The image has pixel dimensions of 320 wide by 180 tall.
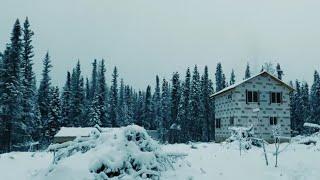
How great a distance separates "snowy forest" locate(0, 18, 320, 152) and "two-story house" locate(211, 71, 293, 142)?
2462cm

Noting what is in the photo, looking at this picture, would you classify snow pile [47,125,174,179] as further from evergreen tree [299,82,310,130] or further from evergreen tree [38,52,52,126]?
evergreen tree [299,82,310,130]

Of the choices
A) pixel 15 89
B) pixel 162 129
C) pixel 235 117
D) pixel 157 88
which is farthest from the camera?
pixel 157 88

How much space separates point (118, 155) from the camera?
7984 mm

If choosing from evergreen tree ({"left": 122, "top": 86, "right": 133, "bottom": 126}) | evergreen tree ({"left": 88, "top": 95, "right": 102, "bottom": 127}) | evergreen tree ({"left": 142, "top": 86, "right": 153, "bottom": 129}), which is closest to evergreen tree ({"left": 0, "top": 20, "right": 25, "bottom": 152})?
evergreen tree ({"left": 88, "top": 95, "right": 102, "bottom": 127})

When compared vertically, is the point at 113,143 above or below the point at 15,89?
below

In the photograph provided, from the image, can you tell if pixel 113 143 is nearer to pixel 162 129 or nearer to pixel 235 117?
pixel 235 117

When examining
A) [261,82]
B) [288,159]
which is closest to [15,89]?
[261,82]

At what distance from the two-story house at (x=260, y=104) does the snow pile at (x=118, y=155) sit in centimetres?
2762

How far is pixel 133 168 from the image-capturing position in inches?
323

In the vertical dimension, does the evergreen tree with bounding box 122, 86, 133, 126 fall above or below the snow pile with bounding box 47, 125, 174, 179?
above

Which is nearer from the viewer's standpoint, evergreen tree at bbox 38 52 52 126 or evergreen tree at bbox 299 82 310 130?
evergreen tree at bbox 38 52 52 126

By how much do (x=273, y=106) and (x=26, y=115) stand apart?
2968cm

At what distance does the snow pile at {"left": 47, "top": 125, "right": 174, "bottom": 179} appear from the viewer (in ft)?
25.3

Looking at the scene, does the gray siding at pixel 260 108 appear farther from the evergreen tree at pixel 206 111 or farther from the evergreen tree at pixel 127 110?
the evergreen tree at pixel 127 110
